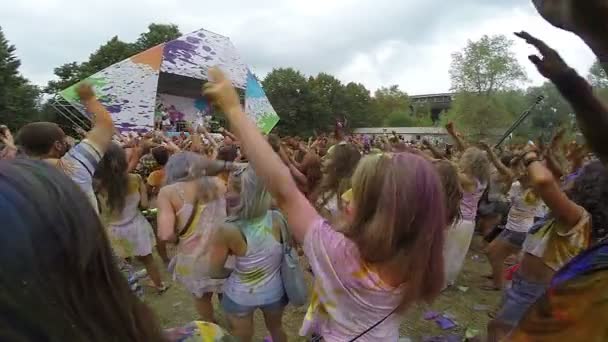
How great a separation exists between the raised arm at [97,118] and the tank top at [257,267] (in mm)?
1105

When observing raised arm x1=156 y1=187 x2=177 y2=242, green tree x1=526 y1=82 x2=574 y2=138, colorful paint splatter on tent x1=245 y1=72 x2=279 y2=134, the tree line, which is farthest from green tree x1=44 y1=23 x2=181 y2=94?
raised arm x1=156 y1=187 x2=177 y2=242

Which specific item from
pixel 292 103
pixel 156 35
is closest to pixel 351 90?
pixel 292 103

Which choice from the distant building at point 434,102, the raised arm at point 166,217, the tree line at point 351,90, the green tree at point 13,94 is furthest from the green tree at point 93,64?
the distant building at point 434,102

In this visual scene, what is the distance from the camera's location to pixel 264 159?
5.48ft

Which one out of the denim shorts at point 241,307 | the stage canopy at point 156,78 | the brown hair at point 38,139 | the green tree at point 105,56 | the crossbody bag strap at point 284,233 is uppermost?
the green tree at point 105,56

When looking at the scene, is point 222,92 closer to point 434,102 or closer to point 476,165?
point 476,165

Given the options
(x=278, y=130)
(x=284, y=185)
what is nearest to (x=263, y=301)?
(x=284, y=185)

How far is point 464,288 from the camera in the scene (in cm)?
605

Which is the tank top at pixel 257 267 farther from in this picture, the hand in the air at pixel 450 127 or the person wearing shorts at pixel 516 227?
the hand in the air at pixel 450 127

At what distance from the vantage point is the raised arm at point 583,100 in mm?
1123

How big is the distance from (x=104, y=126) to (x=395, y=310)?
2160 millimetres

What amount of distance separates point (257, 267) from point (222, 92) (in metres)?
1.82

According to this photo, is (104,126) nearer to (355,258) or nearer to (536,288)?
(355,258)

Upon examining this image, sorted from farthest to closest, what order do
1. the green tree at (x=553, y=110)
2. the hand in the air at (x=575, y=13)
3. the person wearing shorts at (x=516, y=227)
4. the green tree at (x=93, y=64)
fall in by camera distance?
1. the green tree at (x=93, y=64)
2. the person wearing shorts at (x=516, y=227)
3. the green tree at (x=553, y=110)
4. the hand in the air at (x=575, y=13)
